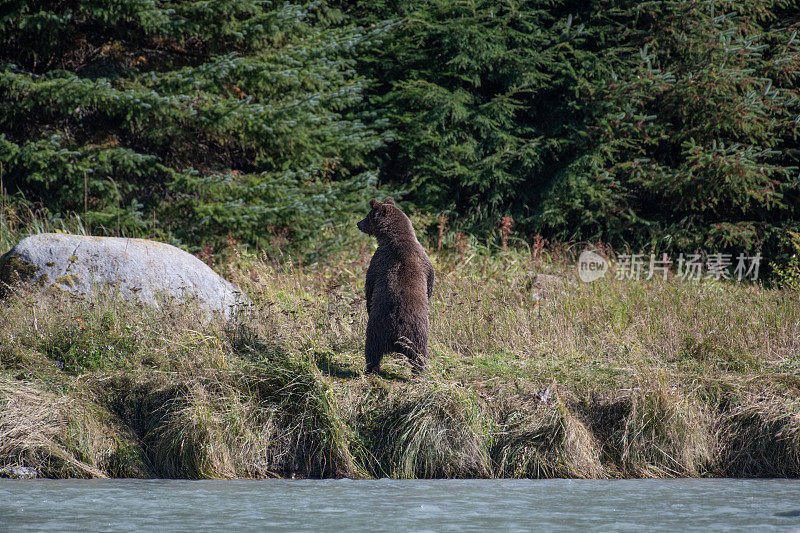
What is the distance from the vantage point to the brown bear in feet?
20.1

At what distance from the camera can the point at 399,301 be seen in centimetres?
611

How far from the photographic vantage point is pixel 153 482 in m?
5.64

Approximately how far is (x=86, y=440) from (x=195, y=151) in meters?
7.88

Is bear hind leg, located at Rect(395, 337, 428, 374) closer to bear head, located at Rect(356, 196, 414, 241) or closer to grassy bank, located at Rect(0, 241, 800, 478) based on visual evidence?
grassy bank, located at Rect(0, 241, 800, 478)

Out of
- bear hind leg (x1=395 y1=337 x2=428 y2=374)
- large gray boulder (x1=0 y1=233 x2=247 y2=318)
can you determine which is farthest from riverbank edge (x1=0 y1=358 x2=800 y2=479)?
large gray boulder (x1=0 y1=233 x2=247 y2=318)

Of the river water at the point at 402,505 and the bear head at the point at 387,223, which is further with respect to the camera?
the bear head at the point at 387,223

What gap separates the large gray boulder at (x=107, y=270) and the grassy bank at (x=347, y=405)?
0.69m

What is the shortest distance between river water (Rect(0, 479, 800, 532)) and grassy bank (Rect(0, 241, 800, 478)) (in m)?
0.27

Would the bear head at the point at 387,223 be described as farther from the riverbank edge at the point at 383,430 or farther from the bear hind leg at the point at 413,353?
the riverbank edge at the point at 383,430

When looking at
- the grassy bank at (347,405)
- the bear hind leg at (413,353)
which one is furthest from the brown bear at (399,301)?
the grassy bank at (347,405)

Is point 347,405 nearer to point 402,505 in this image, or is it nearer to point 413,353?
point 413,353

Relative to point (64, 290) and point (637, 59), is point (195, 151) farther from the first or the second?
point (637, 59)

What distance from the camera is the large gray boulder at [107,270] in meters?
8.12

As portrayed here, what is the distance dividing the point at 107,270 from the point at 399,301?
3757mm
